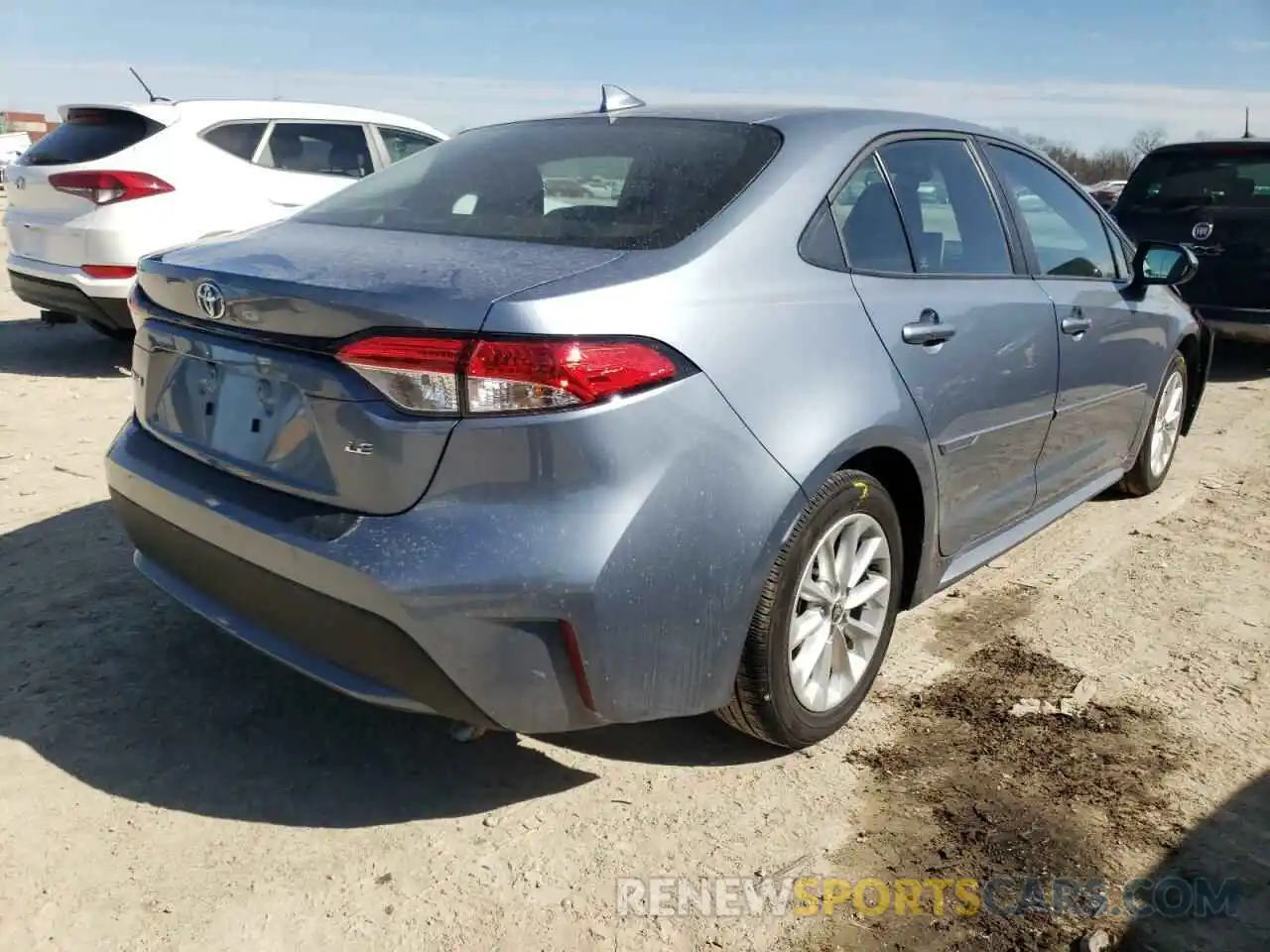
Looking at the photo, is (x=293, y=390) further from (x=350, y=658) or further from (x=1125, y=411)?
(x=1125, y=411)

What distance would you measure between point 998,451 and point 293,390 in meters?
2.11

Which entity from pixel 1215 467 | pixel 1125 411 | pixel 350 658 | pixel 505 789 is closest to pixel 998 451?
pixel 1125 411

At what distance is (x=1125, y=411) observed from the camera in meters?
4.26

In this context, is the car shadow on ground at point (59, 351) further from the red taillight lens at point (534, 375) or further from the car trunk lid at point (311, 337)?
the red taillight lens at point (534, 375)

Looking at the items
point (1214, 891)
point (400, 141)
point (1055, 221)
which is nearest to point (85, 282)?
point (400, 141)

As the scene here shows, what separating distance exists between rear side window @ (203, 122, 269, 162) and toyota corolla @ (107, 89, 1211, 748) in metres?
4.10

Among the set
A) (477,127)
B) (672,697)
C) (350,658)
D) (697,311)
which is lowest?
(672,697)

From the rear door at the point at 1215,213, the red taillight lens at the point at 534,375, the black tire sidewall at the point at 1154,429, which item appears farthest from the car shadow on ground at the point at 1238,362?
the red taillight lens at the point at 534,375

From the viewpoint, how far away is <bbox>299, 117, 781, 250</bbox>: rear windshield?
2.48 meters

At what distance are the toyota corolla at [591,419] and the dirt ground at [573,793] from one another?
30cm

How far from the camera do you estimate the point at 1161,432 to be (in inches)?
194

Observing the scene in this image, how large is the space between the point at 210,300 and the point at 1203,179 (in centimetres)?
758

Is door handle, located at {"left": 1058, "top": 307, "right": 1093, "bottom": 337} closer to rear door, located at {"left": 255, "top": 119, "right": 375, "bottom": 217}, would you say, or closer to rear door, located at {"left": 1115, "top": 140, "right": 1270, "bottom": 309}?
rear door, located at {"left": 1115, "top": 140, "right": 1270, "bottom": 309}

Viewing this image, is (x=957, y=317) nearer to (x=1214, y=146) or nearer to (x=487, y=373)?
(x=487, y=373)
